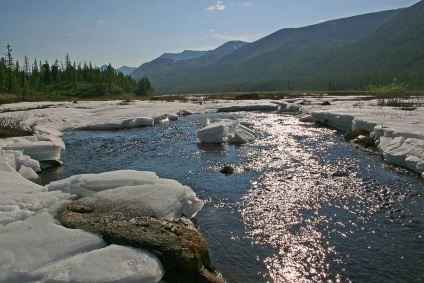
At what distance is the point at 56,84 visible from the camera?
107500 millimetres

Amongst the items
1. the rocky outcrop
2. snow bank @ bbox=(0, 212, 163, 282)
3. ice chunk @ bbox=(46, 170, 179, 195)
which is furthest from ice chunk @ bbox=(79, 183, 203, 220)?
snow bank @ bbox=(0, 212, 163, 282)

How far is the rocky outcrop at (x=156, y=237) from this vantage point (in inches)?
260

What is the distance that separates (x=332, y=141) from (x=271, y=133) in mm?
5206

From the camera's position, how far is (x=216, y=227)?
10.1 m

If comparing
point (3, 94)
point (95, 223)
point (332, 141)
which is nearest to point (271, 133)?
point (332, 141)

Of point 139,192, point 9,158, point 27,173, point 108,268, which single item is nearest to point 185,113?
point 27,173

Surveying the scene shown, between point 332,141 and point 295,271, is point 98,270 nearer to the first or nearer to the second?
point 295,271

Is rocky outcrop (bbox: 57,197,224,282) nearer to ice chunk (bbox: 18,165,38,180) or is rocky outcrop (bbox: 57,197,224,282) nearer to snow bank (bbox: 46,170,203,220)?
snow bank (bbox: 46,170,203,220)

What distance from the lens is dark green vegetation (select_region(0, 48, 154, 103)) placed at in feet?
268

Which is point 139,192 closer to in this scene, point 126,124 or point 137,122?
point 126,124

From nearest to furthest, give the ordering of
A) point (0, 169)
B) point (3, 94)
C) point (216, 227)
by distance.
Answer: point (216, 227) → point (0, 169) → point (3, 94)

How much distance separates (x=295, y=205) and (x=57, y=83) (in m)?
112

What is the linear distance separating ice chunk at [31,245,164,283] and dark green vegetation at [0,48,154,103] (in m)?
74.9

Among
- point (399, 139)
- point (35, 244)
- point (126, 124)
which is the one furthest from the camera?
point (126, 124)
